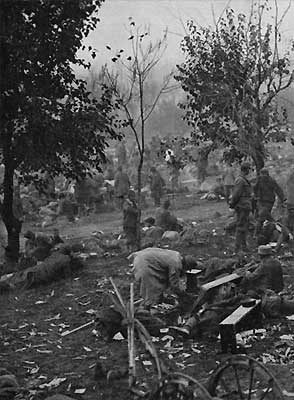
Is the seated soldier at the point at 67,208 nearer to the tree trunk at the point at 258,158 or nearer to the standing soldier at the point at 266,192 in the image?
the tree trunk at the point at 258,158

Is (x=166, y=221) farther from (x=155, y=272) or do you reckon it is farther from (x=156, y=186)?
(x=155, y=272)

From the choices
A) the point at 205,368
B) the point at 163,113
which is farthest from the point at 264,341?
the point at 163,113

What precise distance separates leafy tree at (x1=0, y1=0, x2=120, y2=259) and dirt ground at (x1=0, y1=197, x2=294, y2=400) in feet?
8.26

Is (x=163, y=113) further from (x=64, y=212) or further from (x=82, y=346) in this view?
(x=82, y=346)

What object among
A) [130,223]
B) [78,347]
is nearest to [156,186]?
[130,223]

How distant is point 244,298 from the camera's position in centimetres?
761

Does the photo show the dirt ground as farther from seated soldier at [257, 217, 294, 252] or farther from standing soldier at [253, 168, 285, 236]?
standing soldier at [253, 168, 285, 236]

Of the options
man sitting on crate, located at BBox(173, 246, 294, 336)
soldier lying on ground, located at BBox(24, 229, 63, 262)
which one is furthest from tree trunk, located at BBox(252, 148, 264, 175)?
man sitting on crate, located at BBox(173, 246, 294, 336)

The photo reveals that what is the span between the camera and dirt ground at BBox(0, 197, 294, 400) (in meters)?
6.20

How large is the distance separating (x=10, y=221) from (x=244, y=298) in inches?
260

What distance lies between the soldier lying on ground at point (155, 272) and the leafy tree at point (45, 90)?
13.6ft

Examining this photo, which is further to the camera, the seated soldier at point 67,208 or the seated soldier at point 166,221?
the seated soldier at point 67,208

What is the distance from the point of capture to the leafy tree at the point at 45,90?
1151 centimetres

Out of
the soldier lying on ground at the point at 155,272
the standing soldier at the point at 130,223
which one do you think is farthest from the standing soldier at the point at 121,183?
the soldier lying on ground at the point at 155,272
